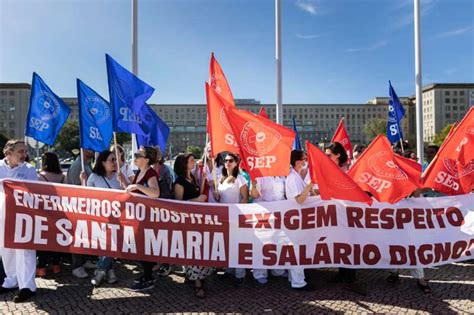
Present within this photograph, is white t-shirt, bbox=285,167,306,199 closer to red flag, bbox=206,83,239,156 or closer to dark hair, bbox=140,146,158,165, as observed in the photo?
red flag, bbox=206,83,239,156

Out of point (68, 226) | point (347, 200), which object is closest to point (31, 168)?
point (68, 226)

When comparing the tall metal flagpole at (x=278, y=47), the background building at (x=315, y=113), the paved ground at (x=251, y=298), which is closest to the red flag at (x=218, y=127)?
the paved ground at (x=251, y=298)

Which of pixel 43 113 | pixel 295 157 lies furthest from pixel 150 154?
pixel 43 113

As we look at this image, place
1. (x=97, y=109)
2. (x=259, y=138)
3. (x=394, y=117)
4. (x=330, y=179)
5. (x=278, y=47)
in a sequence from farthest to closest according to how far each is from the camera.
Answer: (x=394, y=117) → (x=278, y=47) → (x=97, y=109) → (x=259, y=138) → (x=330, y=179)

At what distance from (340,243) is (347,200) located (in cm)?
62

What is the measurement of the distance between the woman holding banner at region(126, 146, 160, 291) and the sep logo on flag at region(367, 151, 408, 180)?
3.00 metres

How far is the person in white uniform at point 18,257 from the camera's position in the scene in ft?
15.2

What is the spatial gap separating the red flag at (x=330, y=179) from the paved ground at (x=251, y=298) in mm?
1411

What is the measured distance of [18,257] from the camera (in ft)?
15.4

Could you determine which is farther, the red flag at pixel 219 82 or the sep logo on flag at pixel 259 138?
the red flag at pixel 219 82

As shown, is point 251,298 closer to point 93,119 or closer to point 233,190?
point 233,190

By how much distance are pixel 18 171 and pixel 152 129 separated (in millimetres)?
2032

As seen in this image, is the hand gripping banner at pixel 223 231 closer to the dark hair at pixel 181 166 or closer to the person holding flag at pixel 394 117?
the dark hair at pixel 181 166

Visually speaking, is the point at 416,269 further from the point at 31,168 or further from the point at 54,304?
the point at 31,168
